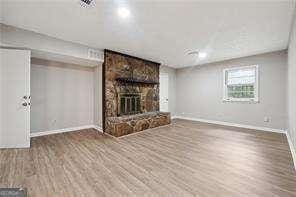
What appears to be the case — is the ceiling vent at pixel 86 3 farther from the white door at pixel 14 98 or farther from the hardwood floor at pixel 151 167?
the hardwood floor at pixel 151 167

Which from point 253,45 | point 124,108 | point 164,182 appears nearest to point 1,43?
point 124,108

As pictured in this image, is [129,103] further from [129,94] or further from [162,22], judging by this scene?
[162,22]

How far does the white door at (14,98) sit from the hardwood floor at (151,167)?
0.27 meters

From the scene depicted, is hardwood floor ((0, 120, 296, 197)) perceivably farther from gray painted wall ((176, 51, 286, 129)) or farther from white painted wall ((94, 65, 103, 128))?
gray painted wall ((176, 51, 286, 129))

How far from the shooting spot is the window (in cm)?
501

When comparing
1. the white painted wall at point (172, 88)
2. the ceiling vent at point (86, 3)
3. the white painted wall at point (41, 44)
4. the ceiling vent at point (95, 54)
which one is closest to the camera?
the ceiling vent at point (86, 3)

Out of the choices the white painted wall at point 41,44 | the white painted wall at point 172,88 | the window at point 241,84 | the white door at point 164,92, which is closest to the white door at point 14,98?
the white painted wall at point 41,44

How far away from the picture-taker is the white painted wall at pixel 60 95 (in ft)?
13.3

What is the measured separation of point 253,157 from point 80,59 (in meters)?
4.45

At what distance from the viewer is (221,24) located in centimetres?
284

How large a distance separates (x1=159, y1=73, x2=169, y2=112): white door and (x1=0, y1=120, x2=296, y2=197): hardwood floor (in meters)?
3.25

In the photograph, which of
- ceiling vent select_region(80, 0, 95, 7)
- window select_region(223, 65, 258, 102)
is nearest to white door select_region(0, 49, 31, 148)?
ceiling vent select_region(80, 0, 95, 7)

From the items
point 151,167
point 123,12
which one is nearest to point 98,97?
point 123,12

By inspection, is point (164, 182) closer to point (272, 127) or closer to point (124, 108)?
point (124, 108)
